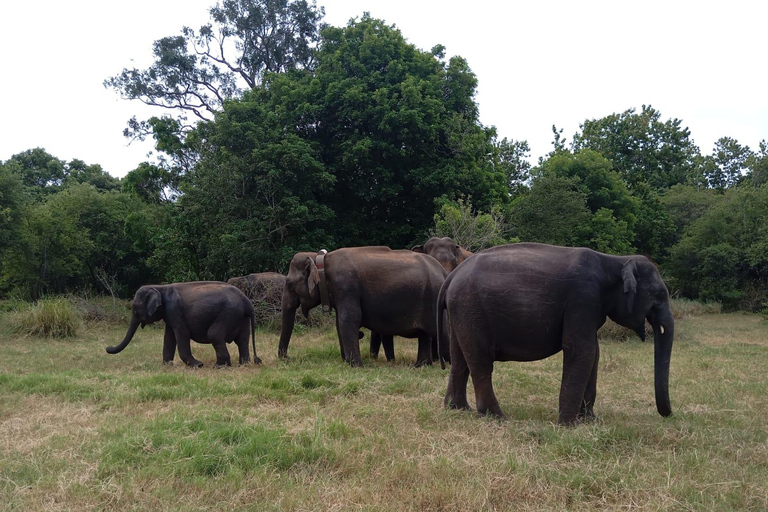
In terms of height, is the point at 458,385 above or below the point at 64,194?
below

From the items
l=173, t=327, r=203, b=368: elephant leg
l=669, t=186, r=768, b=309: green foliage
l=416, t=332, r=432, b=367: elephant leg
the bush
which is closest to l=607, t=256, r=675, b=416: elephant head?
l=416, t=332, r=432, b=367: elephant leg

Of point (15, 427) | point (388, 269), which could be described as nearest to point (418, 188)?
point (388, 269)

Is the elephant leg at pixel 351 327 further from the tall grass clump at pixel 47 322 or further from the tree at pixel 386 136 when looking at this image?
the tree at pixel 386 136

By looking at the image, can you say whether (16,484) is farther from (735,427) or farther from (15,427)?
(735,427)

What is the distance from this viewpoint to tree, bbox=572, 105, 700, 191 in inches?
1895

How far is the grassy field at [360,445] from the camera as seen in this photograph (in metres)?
4.32

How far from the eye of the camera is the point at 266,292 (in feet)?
54.6

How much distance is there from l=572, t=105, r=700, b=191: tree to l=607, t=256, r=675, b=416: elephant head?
4382 centimetres

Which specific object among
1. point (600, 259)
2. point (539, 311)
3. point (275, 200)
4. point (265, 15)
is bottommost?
point (539, 311)

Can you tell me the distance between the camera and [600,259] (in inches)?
263

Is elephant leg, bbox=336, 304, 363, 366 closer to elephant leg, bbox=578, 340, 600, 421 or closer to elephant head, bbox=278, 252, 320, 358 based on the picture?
elephant head, bbox=278, 252, 320, 358

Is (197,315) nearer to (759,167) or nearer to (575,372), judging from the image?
(575,372)

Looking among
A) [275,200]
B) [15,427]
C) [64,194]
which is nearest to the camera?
[15,427]

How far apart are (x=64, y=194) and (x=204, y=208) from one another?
608 inches
